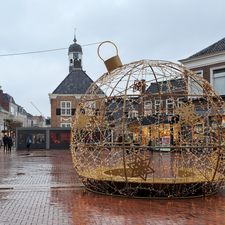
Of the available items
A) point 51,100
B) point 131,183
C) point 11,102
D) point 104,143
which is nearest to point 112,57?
point 104,143

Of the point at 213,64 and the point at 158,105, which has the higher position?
the point at 213,64

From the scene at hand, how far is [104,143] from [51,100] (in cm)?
4618

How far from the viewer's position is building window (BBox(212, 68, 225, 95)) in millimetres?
32500

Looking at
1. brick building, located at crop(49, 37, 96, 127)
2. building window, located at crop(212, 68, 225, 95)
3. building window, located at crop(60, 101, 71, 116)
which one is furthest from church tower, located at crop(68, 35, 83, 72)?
building window, located at crop(212, 68, 225, 95)

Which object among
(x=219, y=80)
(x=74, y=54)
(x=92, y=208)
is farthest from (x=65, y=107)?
(x=92, y=208)

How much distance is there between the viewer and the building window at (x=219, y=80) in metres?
32.5

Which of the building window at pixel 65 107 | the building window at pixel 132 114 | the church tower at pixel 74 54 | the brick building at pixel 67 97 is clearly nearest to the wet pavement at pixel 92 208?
the building window at pixel 132 114

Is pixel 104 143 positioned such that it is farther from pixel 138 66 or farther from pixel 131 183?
pixel 138 66

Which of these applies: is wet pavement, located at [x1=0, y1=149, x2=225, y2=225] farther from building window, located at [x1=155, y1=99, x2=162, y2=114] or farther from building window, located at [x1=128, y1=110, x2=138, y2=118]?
building window, located at [x1=155, y1=99, x2=162, y2=114]

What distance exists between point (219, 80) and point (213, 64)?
4.40ft

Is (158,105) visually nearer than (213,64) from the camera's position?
Yes

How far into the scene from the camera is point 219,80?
32781mm

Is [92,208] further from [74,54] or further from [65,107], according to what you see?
[74,54]

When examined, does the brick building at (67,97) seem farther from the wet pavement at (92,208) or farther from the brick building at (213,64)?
the wet pavement at (92,208)
